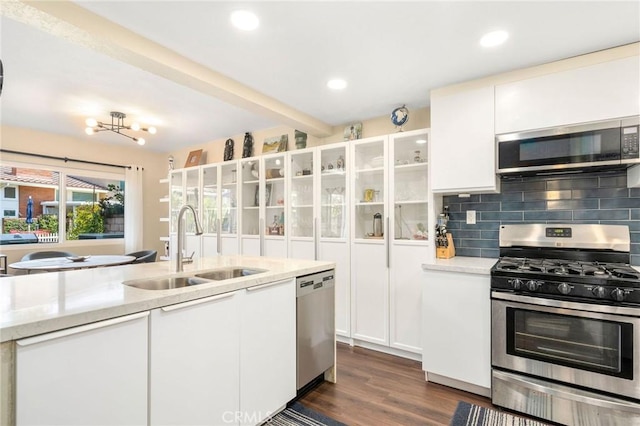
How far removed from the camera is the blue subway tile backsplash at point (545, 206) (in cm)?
229

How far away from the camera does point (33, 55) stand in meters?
2.36

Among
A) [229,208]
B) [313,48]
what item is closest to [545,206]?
[313,48]

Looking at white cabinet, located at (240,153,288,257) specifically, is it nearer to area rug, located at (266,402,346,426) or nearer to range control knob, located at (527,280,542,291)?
area rug, located at (266,402,346,426)

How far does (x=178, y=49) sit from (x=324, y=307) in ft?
6.99

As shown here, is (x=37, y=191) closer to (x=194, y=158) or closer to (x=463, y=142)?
(x=194, y=158)

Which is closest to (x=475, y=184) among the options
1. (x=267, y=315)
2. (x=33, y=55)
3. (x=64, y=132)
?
(x=267, y=315)

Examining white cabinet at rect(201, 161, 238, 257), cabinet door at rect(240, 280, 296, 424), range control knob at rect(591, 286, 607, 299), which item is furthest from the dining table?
range control knob at rect(591, 286, 607, 299)

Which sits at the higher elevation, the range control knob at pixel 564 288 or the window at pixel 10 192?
the window at pixel 10 192

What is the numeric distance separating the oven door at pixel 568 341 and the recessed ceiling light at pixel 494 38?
1.68 metres

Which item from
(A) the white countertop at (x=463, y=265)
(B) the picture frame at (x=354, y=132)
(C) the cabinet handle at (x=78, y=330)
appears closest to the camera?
(C) the cabinet handle at (x=78, y=330)

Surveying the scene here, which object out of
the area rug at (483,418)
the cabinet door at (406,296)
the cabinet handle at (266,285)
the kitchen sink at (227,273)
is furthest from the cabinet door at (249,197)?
the area rug at (483,418)

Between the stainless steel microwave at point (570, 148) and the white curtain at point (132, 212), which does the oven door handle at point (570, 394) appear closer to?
the stainless steel microwave at point (570, 148)

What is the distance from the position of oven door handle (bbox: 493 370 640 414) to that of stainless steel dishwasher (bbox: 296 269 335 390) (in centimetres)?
119

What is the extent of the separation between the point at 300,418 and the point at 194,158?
4.28 metres
